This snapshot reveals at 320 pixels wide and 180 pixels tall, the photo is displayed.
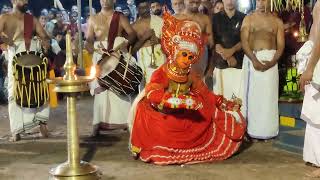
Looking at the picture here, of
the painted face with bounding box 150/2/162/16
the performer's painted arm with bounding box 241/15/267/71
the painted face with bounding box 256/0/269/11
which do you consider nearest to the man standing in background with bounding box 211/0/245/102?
the performer's painted arm with bounding box 241/15/267/71

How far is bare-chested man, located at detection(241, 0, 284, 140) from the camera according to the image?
23.3ft

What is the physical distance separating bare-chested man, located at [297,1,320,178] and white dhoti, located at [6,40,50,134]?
3629 mm

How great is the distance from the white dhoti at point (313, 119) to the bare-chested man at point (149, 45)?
A: 124 inches

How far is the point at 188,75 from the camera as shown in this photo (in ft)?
20.0

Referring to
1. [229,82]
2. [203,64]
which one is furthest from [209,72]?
[229,82]

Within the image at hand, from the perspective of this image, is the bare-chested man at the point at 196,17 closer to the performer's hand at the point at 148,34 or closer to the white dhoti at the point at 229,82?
the white dhoti at the point at 229,82

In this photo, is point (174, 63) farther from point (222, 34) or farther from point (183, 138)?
point (222, 34)

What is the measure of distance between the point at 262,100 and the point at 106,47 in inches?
86.0

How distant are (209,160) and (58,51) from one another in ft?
22.0

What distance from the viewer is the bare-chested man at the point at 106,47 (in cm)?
772

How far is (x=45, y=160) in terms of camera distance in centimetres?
630

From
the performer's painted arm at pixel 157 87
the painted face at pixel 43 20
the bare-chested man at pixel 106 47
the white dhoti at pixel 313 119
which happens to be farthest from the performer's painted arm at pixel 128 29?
the painted face at pixel 43 20

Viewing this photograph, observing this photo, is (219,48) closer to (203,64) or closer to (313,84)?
(203,64)

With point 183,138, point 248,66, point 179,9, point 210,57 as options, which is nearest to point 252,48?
point 248,66
